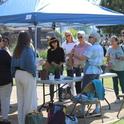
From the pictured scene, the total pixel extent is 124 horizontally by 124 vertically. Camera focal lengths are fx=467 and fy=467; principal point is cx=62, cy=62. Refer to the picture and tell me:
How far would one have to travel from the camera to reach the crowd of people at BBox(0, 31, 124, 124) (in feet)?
29.8

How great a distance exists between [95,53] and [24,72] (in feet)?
6.87

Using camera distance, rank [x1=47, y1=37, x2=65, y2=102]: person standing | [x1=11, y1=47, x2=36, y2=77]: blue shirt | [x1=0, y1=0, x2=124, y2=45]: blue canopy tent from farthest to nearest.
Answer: [x1=47, y1=37, x2=65, y2=102]: person standing
[x1=0, y1=0, x2=124, y2=45]: blue canopy tent
[x1=11, y1=47, x2=36, y2=77]: blue shirt

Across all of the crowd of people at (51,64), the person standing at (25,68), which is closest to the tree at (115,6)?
the crowd of people at (51,64)

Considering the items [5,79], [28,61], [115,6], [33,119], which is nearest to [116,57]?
[5,79]

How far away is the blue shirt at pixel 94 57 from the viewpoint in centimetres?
1048

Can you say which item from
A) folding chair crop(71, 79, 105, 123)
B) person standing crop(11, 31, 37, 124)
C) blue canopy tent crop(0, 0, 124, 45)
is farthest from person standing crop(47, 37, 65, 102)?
person standing crop(11, 31, 37, 124)

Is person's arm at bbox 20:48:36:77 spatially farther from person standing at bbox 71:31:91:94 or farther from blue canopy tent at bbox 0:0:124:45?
person standing at bbox 71:31:91:94

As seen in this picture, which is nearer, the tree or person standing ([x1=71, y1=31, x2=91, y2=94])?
person standing ([x1=71, y1=31, x2=91, y2=94])

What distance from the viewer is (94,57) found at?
10578 millimetres

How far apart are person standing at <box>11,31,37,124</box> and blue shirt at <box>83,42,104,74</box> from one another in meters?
1.76

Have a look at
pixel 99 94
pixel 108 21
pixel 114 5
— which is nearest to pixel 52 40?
pixel 108 21

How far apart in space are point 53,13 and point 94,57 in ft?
4.85

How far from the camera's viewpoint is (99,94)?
9.97 metres

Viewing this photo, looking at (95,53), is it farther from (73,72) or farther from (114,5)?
(114,5)
